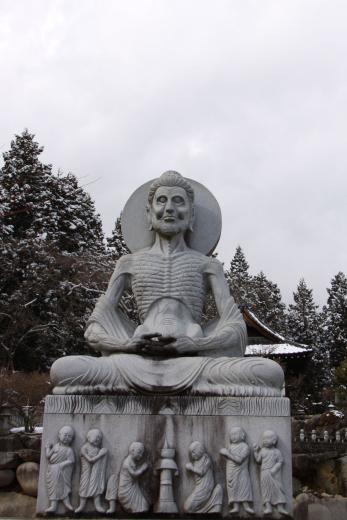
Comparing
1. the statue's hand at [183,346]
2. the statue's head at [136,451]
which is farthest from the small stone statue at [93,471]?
the statue's hand at [183,346]

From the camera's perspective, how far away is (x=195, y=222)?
7.19 meters

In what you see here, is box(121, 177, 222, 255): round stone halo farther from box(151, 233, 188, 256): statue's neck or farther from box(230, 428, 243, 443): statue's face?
box(230, 428, 243, 443): statue's face

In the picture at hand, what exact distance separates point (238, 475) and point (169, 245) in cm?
275

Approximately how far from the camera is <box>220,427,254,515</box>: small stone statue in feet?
16.5

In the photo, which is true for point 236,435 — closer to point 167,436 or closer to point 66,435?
point 167,436

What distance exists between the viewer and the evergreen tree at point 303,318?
44.5 meters

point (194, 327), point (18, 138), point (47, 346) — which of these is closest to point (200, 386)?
point (194, 327)

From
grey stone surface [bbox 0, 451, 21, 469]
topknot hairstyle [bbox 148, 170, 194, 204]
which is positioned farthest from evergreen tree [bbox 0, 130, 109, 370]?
topknot hairstyle [bbox 148, 170, 194, 204]

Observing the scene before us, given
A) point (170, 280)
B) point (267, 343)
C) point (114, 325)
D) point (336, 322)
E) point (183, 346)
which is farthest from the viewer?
point (336, 322)

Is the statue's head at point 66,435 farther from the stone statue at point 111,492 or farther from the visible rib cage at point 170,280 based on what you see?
the visible rib cage at point 170,280

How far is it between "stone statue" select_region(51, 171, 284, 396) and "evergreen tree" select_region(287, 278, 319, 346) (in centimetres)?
3845

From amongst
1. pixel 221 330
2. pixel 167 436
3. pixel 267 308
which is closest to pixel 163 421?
pixel 167 436

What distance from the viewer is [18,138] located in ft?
104

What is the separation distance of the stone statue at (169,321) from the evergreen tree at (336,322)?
122 feet
